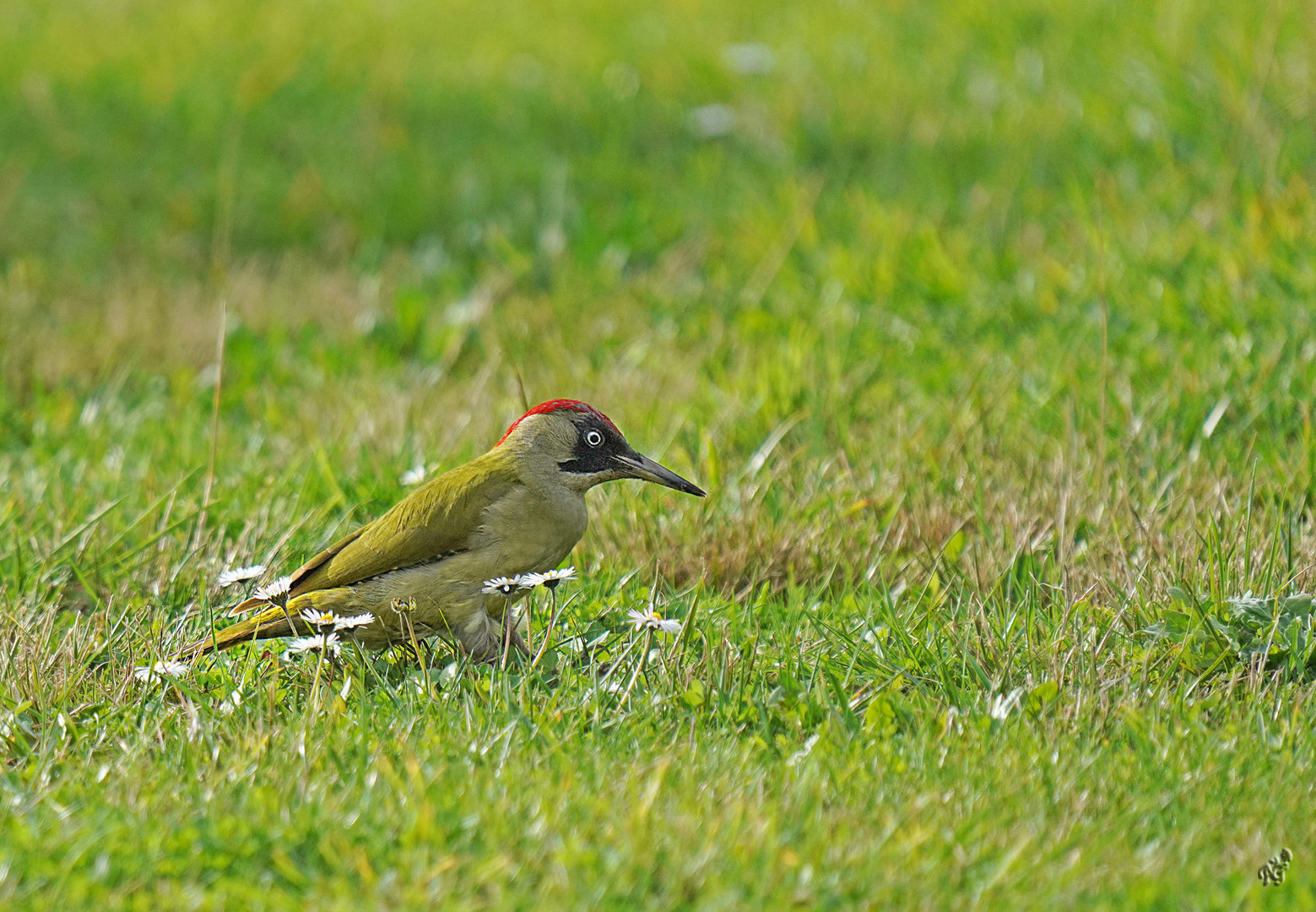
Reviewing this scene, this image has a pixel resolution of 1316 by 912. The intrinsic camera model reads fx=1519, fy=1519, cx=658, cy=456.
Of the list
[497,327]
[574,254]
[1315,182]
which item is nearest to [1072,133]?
[1315,182]

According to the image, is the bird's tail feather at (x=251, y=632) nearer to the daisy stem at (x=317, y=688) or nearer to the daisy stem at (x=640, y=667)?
the daisy stem at (x=317, y=688)

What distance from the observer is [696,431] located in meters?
5.41

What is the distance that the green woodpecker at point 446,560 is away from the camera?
12.7 ft

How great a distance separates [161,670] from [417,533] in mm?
707

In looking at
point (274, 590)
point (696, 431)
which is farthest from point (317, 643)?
point (696, 431)

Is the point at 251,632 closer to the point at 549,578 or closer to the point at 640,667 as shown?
the point at 549,578

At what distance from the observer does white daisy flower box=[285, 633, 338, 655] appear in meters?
3.52

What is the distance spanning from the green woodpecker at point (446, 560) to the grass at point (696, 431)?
19 cm

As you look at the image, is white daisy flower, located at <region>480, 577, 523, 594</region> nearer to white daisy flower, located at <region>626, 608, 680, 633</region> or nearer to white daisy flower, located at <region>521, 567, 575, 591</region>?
white daisy flower, located at <region>521, 567, 575, 591</region>

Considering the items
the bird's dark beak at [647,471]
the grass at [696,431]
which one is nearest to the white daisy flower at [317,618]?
the grass at [696,431]

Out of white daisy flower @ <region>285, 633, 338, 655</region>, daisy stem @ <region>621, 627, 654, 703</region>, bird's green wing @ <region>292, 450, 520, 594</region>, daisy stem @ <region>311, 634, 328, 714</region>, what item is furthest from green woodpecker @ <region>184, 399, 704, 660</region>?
daisy stem @ <region>621, 627, 654, 703</region>

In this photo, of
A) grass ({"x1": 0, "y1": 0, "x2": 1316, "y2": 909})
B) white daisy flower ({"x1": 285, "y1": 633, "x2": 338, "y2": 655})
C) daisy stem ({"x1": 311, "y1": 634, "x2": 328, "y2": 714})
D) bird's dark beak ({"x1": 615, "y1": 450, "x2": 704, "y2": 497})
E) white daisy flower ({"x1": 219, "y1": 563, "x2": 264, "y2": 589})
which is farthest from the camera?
bird's dark beak ({"x1": 615, "y1": 450, "x2": 704, "y2": 497})

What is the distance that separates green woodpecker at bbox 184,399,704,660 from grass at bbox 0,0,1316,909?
0.19 metres

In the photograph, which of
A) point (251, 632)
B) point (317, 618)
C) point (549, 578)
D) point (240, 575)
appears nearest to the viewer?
point (549, 578)
